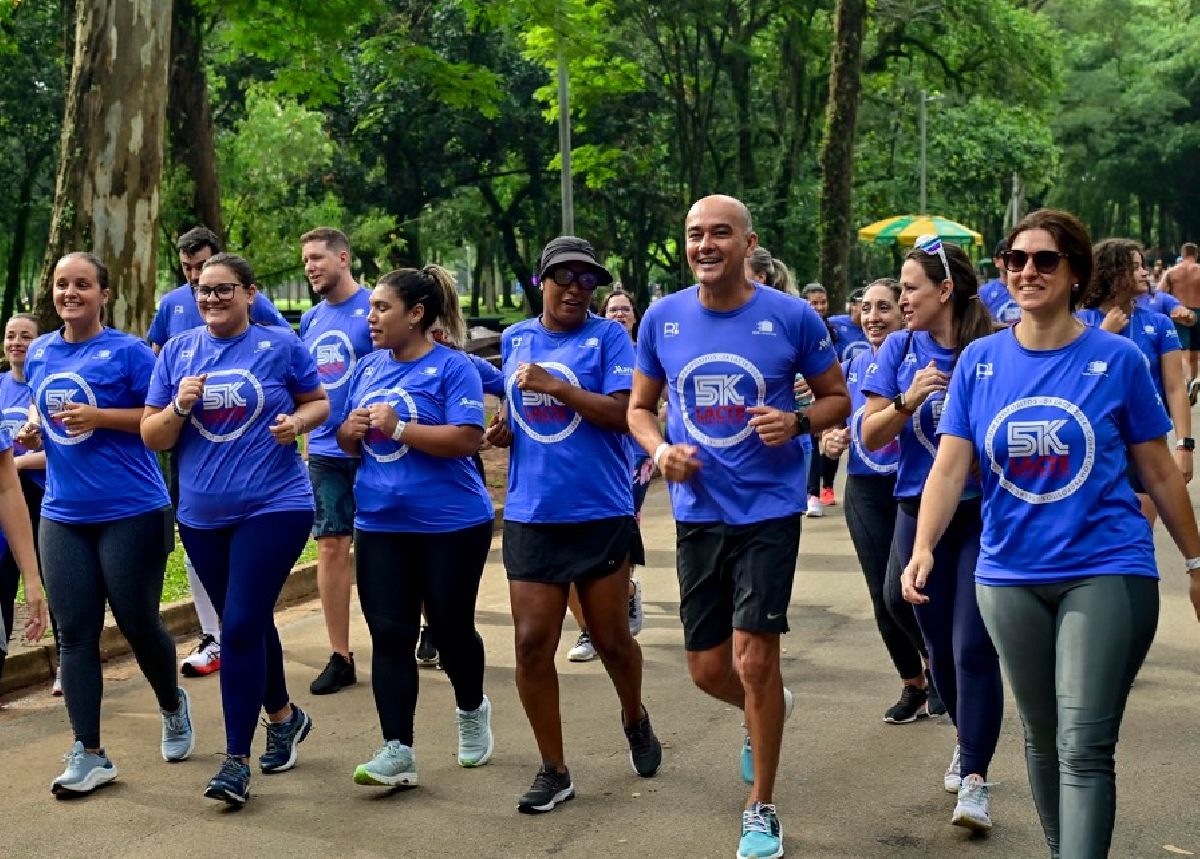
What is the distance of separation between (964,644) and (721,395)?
109 centimetres

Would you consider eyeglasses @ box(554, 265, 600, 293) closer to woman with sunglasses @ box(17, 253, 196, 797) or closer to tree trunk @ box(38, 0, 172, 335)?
woman with sunglasses @ box(17, 253, 196, 797)

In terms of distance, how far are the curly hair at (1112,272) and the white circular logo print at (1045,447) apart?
317 centimetres

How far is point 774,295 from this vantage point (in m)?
5.31

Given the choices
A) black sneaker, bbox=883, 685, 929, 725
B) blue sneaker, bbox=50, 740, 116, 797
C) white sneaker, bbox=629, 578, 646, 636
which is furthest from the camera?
white sneaker, bbox=629, 578, 646, 636

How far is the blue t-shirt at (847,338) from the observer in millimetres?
11609

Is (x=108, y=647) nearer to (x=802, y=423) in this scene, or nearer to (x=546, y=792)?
(x=546, y=792)

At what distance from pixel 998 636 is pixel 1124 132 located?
6096 cm

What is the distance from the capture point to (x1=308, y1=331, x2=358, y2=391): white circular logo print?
786 centimetres

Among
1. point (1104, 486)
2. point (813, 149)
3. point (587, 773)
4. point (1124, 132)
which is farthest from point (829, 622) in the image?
point (1124, 132)

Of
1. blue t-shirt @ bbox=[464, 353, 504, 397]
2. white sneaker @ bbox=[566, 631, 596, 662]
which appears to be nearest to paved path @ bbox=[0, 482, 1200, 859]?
white sneaker @ bbox=[566, 631, 596, 662]

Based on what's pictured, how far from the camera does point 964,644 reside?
5.25m

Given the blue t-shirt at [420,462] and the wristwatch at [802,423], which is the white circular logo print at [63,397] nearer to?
the blue t-shirt at [420,462]

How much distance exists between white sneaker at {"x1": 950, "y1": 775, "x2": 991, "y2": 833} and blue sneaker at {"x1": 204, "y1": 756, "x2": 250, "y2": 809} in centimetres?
237

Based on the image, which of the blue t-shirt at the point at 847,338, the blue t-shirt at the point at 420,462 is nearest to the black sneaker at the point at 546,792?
the blue t-shirt at the point at 420,462
